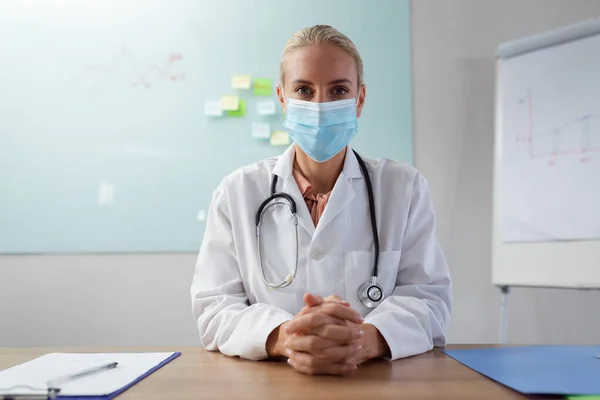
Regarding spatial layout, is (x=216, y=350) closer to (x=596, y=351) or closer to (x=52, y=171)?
(x=596, y=351)

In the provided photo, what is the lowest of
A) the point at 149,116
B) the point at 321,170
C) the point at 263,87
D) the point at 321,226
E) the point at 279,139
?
the point at 321,226

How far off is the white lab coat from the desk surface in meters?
0.20

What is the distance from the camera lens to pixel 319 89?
128 centimetres

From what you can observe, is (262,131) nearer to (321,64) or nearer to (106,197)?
(106,197)

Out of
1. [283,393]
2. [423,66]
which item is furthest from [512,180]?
[283,393]

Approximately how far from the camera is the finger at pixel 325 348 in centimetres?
85

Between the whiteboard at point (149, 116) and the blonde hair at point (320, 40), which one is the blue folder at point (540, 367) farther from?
the whiteboard at point (149, 116)

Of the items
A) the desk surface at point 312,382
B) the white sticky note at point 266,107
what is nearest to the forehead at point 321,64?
the desk surface at point 312,382

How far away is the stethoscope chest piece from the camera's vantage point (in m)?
1.20

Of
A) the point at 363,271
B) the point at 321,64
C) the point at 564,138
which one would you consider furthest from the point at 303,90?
the point at 564,138

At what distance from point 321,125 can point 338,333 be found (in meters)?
0.59

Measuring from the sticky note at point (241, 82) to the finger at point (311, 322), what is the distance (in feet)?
5.48

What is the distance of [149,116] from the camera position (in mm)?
2406

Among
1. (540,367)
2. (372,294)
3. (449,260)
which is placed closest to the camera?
(540,367)
